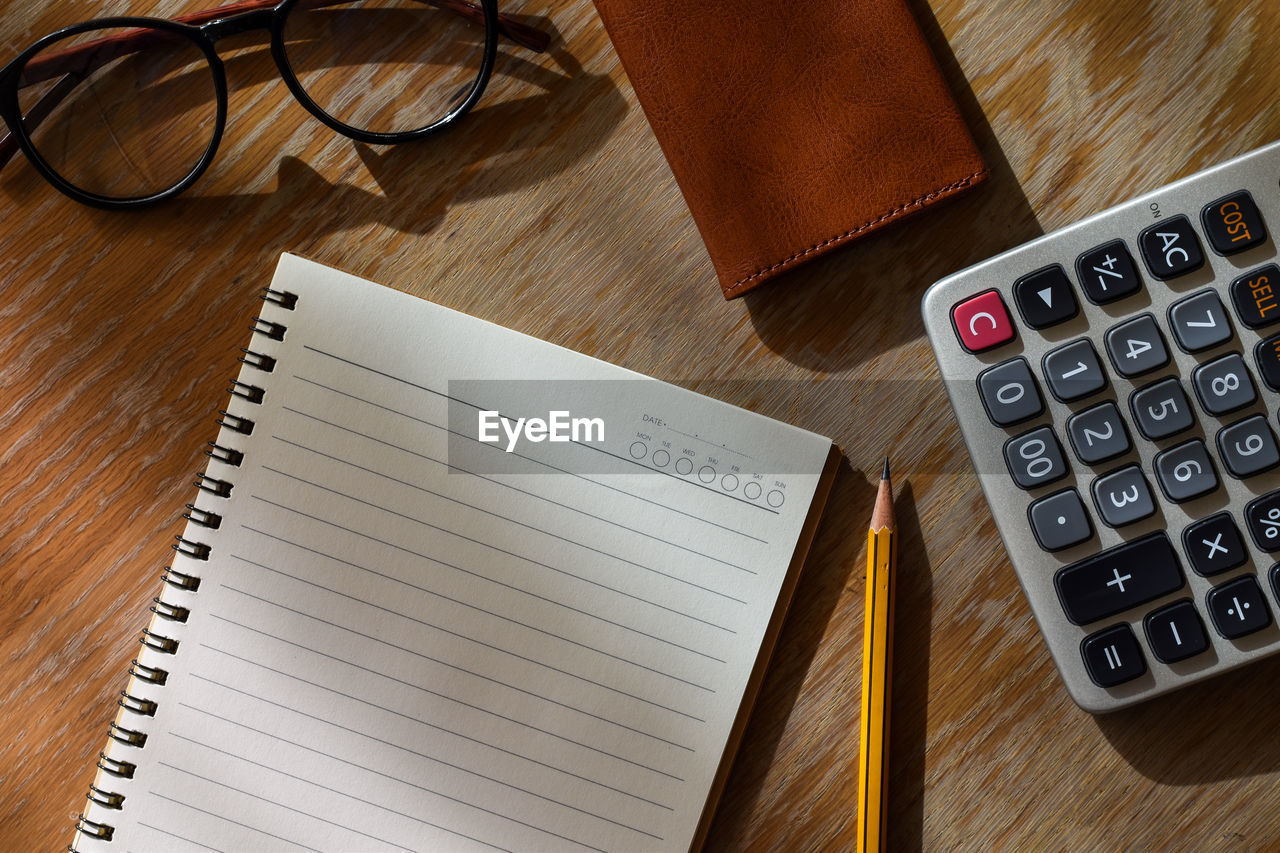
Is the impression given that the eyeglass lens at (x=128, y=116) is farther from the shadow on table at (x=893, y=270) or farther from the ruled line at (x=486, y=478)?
the shadow on table at (x=893, y=270)

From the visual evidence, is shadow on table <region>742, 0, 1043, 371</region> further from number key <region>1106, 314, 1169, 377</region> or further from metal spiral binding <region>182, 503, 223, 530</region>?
metal spiral binding <region>182, 503, 223, 530</region>

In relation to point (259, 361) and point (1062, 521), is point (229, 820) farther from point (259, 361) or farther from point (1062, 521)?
point (1062, 521)

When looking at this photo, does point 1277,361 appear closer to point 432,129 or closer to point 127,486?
point 432,129

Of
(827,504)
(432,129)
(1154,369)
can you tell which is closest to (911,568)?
(827,504)

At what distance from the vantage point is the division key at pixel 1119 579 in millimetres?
434

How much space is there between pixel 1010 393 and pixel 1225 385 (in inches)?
3.9

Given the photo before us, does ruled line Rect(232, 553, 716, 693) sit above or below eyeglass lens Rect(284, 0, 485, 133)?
below

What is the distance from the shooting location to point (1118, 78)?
18.9 inches

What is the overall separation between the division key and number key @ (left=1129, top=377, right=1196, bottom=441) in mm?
53

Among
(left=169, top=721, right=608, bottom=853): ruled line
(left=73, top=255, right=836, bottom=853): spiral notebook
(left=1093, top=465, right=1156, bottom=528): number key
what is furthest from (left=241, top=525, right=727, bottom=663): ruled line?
(left=1093, top=465, right=1156, bottom=528): number key

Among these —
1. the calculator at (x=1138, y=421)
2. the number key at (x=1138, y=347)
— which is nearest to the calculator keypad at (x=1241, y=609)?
the calculator at (x=1138, y=421)

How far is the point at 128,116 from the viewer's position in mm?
516

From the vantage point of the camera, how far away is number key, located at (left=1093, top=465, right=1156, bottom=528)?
1.42ft

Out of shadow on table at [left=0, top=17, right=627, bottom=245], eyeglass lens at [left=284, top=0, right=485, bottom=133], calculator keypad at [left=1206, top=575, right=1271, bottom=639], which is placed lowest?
calculator keypad at [left=1206, top=575, right=1271, bottom=639]
